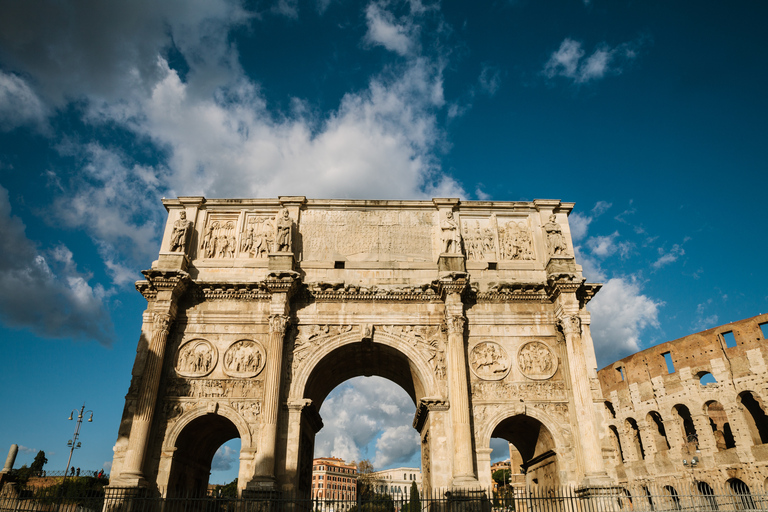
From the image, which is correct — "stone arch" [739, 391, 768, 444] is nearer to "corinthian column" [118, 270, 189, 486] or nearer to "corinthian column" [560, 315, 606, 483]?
"corinthian column" [560, 315, 606, 483]

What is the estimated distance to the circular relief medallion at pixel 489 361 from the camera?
15422 millimetres

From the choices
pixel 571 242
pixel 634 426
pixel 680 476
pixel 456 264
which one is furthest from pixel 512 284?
pixel 634 426

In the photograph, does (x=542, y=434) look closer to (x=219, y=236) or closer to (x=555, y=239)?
(x=555, y=239)

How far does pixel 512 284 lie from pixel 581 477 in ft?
18.7

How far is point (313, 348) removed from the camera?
1554cm

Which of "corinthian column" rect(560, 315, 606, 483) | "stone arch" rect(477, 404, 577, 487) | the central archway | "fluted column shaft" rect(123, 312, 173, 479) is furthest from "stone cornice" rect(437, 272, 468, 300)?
"fluted column shaft" rect(123, 312, 173, 479)

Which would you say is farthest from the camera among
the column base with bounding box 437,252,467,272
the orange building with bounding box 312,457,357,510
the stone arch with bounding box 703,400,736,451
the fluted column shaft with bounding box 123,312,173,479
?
the orange building with bounding box 312,457,357,510

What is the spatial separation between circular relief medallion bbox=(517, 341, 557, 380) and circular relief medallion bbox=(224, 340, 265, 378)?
793cm

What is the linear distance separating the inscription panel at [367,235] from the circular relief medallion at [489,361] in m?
3.40

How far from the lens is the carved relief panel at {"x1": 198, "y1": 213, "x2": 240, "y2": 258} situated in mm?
17062

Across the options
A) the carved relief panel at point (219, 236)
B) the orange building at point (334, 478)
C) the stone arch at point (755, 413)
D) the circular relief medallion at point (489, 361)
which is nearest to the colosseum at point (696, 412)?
the stone arch at point (755, 413)

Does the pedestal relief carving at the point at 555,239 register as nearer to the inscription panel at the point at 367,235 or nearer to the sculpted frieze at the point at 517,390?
the inscription panel at the point at 367,235

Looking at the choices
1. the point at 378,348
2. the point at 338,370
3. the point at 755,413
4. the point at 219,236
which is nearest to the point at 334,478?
the point at 755,413

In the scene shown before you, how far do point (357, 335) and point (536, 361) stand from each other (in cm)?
555
